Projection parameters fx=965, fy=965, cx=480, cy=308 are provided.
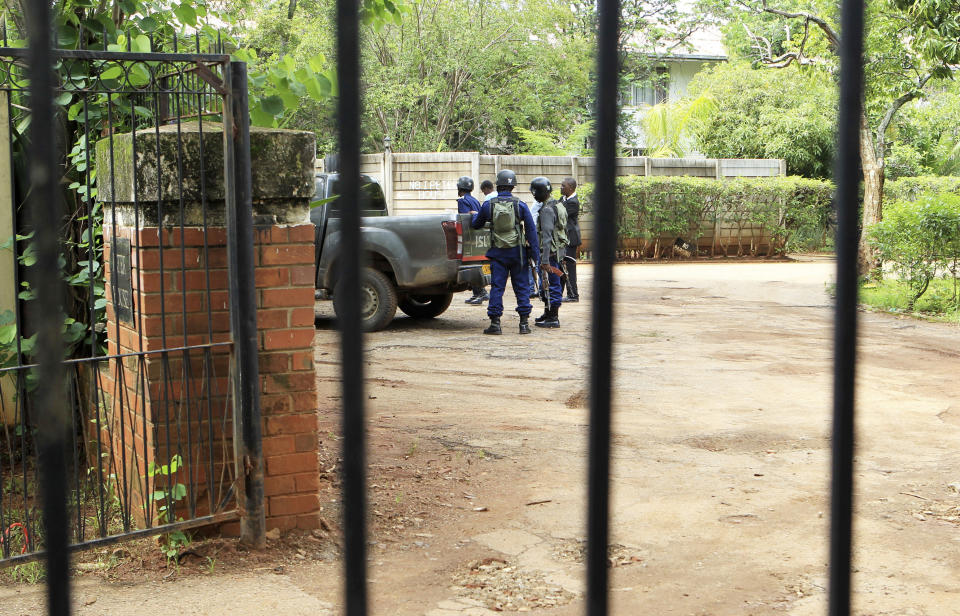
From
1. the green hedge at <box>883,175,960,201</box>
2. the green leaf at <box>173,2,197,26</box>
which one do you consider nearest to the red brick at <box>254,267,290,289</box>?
the green leaf at <box>173,2,197,26</box>

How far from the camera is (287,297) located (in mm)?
4000

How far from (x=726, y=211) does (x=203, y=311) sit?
17.6m

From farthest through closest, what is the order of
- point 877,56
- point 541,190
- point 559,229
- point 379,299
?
point 877,56 < point 559,229 < point 541,190 < point 379,299

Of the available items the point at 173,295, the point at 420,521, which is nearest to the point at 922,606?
the point at 420,521

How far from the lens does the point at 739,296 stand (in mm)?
13594

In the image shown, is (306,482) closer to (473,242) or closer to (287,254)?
(287,254)

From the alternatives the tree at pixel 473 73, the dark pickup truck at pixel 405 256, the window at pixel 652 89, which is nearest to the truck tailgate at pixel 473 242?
the dark pickup truck at pixel 405 256

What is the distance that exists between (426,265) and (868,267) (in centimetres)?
802

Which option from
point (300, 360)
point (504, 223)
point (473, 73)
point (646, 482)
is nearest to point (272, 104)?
point (300, 360)

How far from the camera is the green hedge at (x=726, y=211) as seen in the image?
19547mm

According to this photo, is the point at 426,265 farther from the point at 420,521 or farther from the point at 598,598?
the point at 598,598

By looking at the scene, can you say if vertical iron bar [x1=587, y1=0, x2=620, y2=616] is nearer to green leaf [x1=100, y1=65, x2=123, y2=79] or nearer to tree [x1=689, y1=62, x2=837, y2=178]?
green leaf [x1=100, y1=65, x2=123, y2=79]

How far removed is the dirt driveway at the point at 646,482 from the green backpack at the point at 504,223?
101 centimetres

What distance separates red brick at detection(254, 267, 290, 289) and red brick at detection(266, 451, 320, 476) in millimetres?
729
